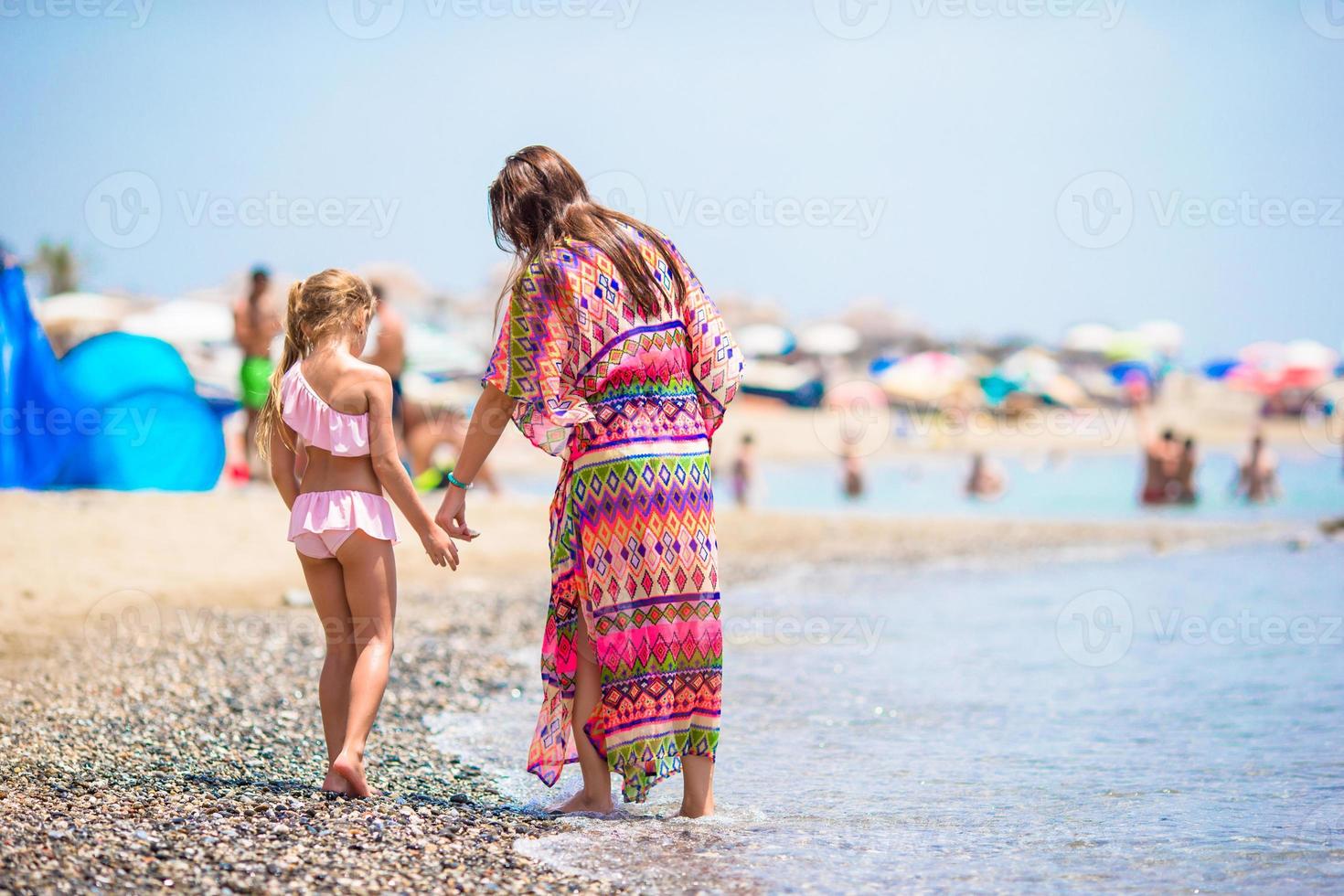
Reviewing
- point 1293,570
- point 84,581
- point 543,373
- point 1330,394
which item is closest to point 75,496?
point 84,581

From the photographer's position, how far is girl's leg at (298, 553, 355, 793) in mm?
3605

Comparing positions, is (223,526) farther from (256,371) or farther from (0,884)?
Answer: (0,884)

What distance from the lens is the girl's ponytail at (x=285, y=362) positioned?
3.59 metres

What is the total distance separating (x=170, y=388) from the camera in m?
10.4

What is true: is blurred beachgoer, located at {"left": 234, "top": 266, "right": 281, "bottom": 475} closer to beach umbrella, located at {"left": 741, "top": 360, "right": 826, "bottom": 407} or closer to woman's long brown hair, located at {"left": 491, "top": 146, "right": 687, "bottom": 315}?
woman's long brown hair, located at {"left": 491, "top": 146, "right": 687, "bottom": 315}

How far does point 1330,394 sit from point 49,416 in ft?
145

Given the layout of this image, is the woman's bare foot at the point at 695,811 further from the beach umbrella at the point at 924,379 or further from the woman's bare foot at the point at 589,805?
the beach umbrella at the point at 924,379

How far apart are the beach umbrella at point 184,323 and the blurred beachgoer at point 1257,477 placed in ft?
55.0

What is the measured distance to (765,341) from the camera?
1886 inches

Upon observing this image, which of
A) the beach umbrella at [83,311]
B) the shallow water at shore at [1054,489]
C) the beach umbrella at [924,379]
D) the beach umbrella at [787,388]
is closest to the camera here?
the shallow water at shore at [1054,489]

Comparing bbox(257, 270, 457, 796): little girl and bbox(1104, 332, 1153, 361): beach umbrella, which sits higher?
bbox(1104, 332, 1153, 361): beach umbrella

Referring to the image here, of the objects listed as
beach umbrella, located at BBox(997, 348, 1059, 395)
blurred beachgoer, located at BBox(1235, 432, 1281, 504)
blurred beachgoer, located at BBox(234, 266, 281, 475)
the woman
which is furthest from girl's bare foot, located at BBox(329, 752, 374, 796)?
beach umbrella, located at BBox(997, 348, 1059, 395)

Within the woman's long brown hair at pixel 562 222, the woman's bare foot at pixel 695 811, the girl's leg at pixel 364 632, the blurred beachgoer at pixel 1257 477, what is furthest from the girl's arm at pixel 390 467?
the blurred beachgoer at pixel 1257 477

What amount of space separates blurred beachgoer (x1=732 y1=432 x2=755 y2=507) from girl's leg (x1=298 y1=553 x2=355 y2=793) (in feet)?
45.0
